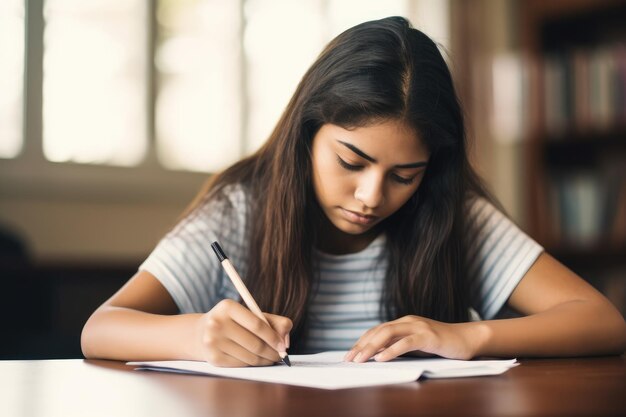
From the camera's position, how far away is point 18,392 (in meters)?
0.80

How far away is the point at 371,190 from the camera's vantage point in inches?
47.1

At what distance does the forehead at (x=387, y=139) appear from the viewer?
1190mm

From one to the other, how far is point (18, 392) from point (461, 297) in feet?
2.70

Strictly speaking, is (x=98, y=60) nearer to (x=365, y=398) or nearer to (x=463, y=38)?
(x=463, y=38)

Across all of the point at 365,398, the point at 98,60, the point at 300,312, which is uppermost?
the point at 98,60

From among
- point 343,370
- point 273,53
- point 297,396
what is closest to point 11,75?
point 273,53

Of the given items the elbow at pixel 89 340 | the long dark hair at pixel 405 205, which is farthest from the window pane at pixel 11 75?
Result: the elbow at pixel 89 340

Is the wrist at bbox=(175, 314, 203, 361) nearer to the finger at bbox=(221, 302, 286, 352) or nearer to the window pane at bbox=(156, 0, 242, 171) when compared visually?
the finger at bbox=(221, 302, 286, 352)

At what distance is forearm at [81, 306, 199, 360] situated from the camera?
105cm

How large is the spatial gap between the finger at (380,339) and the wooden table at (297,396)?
155mm

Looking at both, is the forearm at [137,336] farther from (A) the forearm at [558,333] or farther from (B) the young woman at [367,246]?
(A) the forearm at [558,333]

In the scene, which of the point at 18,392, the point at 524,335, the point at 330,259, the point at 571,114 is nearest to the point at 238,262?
the point at 330,259

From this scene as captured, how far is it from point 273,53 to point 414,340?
8.24 ft

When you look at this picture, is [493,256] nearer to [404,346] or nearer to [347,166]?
[347,166]
